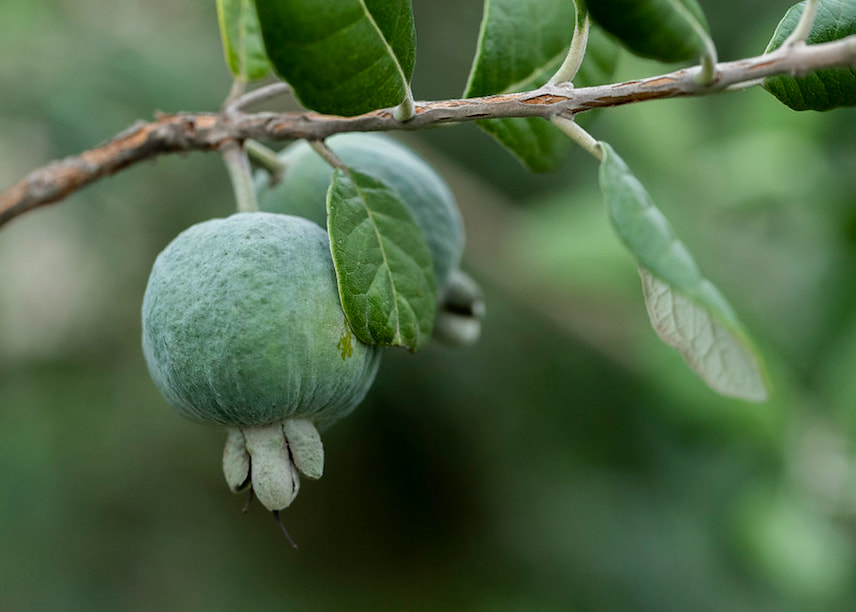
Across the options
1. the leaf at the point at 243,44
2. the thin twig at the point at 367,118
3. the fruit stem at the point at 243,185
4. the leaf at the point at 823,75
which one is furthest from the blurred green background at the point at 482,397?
the leaf at the point at 823,75

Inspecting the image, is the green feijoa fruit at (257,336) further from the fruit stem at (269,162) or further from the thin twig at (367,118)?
the fruit stem at (269,162)

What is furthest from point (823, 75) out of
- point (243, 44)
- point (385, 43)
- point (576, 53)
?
point (243, 44)

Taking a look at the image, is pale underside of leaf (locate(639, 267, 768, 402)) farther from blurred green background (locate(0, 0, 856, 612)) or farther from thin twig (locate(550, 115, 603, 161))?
blurred green background (locate(0, 0, 856, 612))

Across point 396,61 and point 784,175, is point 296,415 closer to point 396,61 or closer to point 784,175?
point 396,61

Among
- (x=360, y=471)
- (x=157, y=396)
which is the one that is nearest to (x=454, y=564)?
(x=360, y=471)

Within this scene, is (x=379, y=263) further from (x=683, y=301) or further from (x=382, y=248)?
(x=683, y=301)

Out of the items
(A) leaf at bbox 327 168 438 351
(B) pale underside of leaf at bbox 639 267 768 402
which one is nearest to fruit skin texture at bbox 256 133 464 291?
(A) leaf at bbox 327 168 438 351
